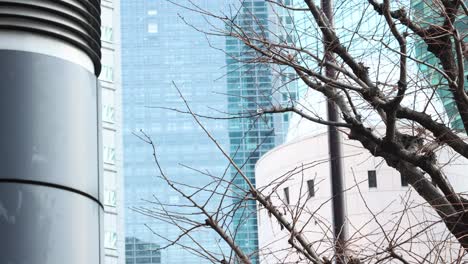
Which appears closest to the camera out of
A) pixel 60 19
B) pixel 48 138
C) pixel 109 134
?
pixel 48 138

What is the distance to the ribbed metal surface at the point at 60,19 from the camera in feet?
13.3

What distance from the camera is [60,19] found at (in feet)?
13.7

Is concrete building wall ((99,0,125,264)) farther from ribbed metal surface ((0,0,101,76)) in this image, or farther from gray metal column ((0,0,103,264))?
gray metal column ((0,0,103,264))

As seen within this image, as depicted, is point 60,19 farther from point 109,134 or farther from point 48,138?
point 109,134

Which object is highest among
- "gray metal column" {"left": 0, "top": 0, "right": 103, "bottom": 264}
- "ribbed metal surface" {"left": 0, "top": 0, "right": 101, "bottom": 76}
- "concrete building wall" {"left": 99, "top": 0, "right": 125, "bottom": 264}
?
"concrete building wall" {"left": 99, "top": 0, "right": 125, "bottom": 264}

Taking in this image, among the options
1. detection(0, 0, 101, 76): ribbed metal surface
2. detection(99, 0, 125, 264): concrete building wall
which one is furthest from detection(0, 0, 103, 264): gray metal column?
detection(99, 0, 125, 264): concrete building wall

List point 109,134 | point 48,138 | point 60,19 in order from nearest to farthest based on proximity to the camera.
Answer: point 48,138
point 60,19
point 109,134

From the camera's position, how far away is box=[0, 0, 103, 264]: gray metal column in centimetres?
383

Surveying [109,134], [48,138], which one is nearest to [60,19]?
[48,138]

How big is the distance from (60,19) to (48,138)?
53 centimetres

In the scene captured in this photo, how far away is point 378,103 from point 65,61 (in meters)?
2.70

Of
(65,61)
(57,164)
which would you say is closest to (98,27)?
(65,61)

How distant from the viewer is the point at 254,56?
7137 millimetres

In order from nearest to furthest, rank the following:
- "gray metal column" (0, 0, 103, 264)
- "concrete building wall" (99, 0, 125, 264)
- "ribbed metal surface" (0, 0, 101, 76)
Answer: "gray metal column" (0, 0, 103, 264), "ribbed metal surface" (0, 0, 101, 76), "concrete building wall" (99, 0, 125, 264)
